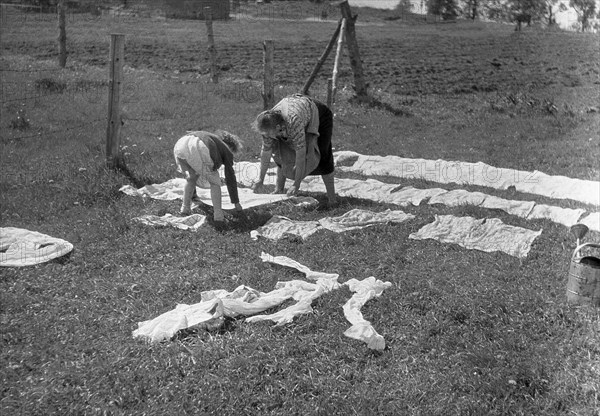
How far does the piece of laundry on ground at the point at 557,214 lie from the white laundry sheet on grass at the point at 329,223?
133 centimetres

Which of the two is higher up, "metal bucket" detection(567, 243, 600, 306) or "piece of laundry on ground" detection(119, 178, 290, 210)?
"metal bucket" detection(567, 243, 600, 306)

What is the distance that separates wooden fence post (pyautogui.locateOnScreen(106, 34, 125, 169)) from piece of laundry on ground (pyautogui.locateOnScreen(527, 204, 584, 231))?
5.25 meters

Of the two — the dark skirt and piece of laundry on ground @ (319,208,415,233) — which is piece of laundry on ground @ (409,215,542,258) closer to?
piece of laundry on ground @ (319,208,415,233)

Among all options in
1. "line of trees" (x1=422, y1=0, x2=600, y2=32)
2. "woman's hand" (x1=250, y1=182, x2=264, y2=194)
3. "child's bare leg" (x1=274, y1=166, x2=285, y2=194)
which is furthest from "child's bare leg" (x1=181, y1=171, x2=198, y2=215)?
"line of trees" (x1=422, y1=0, x2=600, y2=32)

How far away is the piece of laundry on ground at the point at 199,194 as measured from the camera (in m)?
7.88

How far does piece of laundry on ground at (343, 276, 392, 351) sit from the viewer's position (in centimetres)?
435

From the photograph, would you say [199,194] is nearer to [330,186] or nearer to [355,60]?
[330,186]

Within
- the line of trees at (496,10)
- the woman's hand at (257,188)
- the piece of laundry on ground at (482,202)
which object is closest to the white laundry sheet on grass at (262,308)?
the piece of laundry on ground at (482,202)

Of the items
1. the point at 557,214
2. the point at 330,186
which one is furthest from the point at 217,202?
the point at 557,214

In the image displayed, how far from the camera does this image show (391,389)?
3.87 metres

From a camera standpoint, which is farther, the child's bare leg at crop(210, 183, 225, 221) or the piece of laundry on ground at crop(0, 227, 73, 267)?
the child's bare leg at crop(210, 183, 225, 221)

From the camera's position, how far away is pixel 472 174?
9.08 m

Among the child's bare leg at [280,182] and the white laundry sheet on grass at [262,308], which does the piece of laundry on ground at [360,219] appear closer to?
the child's bare leg at [280,182]

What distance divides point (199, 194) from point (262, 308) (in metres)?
3.73
